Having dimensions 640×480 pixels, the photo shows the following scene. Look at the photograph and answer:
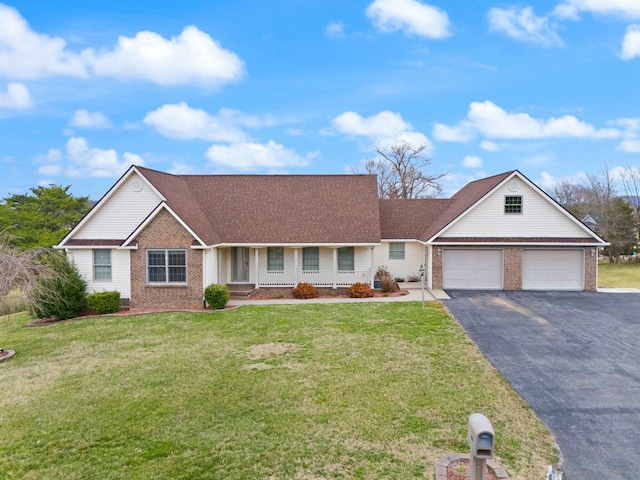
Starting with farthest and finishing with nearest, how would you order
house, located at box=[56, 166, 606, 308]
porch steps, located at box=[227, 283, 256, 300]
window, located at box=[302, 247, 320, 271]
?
window, located at box=[302, 247, 320, 271]
porch steps, located at box=[227, 283, 256, 300]
house, located at box=[56, 166, 606, 308]

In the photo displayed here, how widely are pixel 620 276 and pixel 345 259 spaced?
67.4 ft

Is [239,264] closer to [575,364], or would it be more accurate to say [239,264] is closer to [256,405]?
[256,405]

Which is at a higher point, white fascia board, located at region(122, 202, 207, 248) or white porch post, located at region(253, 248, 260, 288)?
white fascia board, located at region(122, 202, 207, 248)

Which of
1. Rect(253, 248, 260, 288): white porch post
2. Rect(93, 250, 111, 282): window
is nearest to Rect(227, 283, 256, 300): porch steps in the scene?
Rect(253, 248, 260, 288): white porch post

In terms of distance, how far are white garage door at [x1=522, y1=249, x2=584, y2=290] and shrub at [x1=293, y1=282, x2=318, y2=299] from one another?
35.6 ft

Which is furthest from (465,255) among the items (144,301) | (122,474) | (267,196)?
(122,474)

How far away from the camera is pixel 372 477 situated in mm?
A: 5500

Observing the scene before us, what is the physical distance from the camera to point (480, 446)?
4.77 m

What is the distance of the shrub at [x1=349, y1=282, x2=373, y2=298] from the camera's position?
20.3 meters

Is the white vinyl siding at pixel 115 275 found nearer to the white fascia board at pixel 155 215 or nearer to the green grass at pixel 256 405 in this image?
the white fascia board at pixel 155 215

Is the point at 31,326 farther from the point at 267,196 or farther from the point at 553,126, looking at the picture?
the point at 553,126

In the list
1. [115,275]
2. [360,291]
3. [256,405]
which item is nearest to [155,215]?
[115,275]

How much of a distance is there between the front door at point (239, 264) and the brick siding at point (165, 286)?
13.2 feet

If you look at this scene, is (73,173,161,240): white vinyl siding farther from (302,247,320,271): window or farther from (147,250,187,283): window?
(302,247,320,271): window
